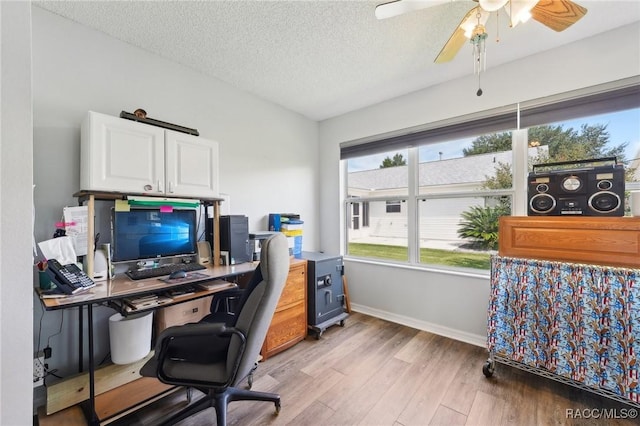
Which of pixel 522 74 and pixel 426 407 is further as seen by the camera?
pixel 522 74

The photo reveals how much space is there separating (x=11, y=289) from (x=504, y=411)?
2404 mm

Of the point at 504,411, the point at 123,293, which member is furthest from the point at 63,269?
the point at 504,411

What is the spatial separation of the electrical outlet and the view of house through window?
2.88 meters

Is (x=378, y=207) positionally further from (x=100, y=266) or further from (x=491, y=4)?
(x=100, y=266)

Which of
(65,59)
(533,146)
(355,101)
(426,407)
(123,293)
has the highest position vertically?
(355,101)

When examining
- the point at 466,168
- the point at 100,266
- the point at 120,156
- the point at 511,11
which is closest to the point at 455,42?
the point at 511,11

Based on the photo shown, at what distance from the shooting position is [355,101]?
3.03 m

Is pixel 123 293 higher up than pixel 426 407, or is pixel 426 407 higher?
pixel 123 293

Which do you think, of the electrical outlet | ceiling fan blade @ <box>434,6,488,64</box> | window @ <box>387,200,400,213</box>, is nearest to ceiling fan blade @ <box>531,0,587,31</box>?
ceiling fan blade @ <box>434,6,488,64</box>

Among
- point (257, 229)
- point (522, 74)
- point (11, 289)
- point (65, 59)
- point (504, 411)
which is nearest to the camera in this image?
point (11, 289)

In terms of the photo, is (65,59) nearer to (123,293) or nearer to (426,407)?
(123,293)

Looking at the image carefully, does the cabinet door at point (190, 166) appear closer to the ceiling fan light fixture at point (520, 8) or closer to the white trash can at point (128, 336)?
the white trash can at point (128, 336)

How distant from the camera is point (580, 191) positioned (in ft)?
5.61

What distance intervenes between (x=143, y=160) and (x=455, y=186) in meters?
2.79
